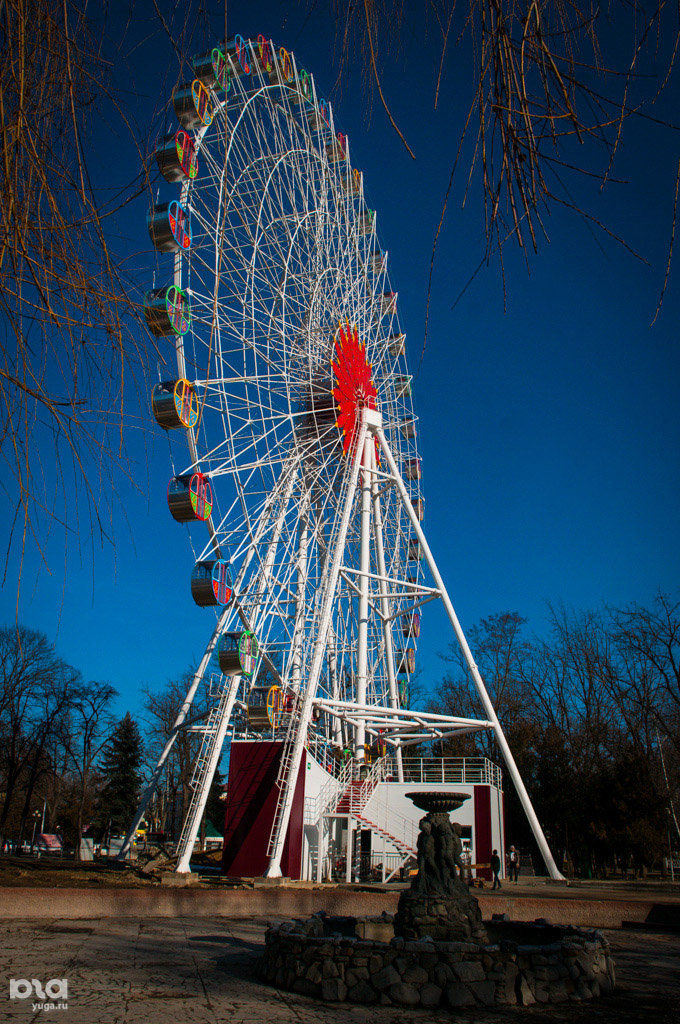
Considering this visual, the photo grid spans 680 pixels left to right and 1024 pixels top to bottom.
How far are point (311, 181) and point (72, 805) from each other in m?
44.3

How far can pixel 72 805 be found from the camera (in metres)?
49.5

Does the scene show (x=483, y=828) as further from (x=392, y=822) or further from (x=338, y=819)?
(x=338, y=819)

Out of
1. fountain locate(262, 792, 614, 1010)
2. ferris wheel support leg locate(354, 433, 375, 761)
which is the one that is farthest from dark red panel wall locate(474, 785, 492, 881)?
fountain locate(262, 792, 614, 1010)

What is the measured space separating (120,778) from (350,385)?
28.7 m

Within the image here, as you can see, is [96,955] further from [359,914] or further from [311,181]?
[311,181]

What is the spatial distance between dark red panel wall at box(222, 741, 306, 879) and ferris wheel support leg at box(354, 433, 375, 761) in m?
2.39

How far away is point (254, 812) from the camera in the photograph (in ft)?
65.2

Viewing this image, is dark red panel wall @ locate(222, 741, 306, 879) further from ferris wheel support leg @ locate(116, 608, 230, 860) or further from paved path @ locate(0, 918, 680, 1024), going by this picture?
paved path @ locate(0, 918, 680, 1024)

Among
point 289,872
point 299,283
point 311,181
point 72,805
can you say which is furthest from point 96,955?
point 72,805

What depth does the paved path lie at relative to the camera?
18.1 ft

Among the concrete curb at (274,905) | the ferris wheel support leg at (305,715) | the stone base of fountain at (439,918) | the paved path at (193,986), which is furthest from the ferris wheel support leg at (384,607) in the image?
the stone base of fountain at (439,918)

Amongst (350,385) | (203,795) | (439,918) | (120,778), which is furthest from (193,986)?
(120,778)

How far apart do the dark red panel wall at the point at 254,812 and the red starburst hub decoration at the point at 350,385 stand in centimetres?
899

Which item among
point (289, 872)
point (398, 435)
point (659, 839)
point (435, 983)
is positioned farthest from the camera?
point (659, 839)
